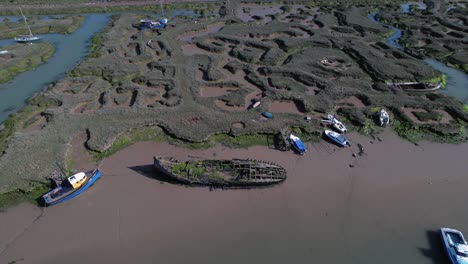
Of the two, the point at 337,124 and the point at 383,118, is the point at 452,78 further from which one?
the point at 337,124

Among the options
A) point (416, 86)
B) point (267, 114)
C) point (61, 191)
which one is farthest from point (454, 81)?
point (61, 191)

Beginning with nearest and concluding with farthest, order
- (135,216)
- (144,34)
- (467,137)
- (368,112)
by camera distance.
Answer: (135,216), (467,137), (368,112), (144,34)

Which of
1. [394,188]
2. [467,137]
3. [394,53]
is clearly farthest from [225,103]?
[394,53]

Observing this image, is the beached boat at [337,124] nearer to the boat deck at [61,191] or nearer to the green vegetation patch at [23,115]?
the boat deck at [61,191]

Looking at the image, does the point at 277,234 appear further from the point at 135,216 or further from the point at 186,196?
the point at 135,216

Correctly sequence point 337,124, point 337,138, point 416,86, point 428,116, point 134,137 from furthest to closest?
point 416,86 → point 428,116 → point 337,124 → point 134,137 → point 337,138

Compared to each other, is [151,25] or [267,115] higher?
Answer: [151,25]

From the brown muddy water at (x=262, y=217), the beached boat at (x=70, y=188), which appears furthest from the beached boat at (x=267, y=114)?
the beached boat at (x=70, y=188)
